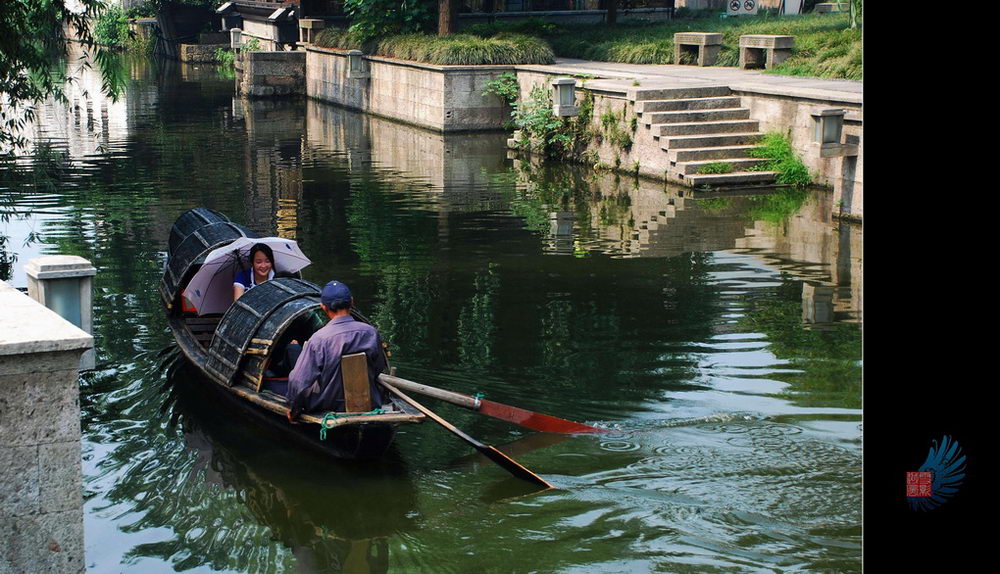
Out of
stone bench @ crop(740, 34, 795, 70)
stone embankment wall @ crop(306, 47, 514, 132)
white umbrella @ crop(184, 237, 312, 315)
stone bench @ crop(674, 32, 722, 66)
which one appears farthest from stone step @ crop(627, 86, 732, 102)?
white umbrella @ crop(184, 237, 312, 315)

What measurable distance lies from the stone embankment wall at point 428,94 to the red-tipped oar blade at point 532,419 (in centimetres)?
2052

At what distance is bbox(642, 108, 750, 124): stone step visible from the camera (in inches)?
828

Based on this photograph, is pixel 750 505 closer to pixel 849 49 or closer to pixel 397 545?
pixel 397 545

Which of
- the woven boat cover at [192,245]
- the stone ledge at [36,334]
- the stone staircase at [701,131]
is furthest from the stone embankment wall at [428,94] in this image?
the stone ledge at [36,334]

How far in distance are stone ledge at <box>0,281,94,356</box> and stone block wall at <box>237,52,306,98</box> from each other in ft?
116

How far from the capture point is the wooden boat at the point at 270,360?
7781 mm

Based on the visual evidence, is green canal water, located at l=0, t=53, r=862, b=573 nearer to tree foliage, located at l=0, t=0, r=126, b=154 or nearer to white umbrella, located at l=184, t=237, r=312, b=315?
white umbrella, located at l=184, t=237, r=312, b=315

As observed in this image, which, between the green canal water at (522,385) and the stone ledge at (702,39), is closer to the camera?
the green canal water at (522,385)

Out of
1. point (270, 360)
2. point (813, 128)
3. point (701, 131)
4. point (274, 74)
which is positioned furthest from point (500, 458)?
point (274, 74)

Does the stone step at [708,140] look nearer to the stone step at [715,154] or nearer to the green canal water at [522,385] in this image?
the stone step at [715,154]

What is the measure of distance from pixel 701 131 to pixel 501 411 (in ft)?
46.0

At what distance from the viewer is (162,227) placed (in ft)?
57.4
